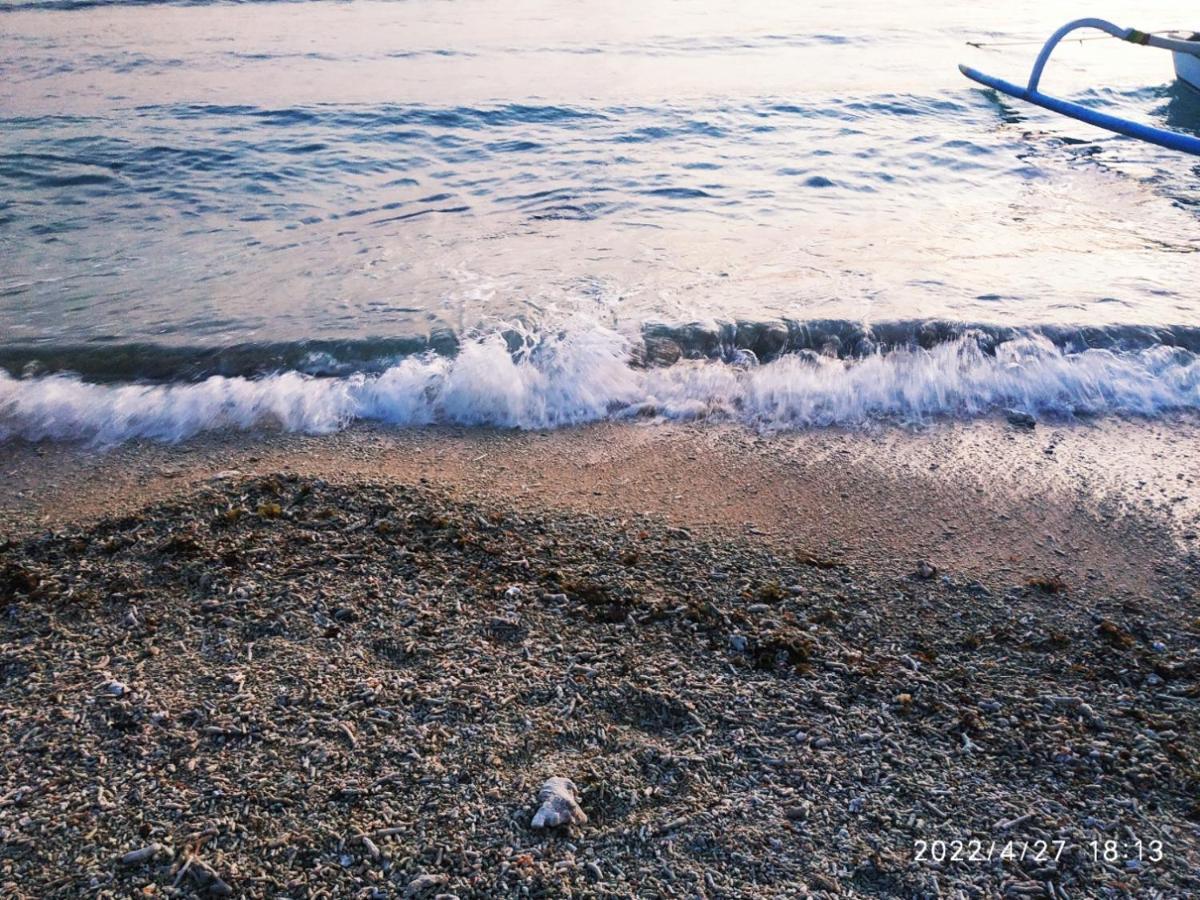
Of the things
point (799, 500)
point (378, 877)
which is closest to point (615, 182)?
point (799, 500)

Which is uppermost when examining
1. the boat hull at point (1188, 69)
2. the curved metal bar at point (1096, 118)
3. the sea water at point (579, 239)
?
the boat hull at point (1188, 69)

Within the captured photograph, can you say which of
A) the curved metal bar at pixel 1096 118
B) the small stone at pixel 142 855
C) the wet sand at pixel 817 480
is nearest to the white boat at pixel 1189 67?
the curved metal bar at pixel 1096 118

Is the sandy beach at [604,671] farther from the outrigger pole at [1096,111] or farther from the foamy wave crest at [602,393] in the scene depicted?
the outrigger pole at [1096,111]

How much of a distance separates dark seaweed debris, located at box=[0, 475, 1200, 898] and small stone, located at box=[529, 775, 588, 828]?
29 millimetres

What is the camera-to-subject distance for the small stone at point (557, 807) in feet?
7.29

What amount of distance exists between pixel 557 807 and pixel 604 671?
0.56 meters

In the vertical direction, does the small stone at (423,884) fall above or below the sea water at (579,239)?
below

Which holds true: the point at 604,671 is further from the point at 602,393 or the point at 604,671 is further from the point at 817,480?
the point at 602,393

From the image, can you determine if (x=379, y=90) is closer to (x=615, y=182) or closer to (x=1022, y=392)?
(x=615, y=182)

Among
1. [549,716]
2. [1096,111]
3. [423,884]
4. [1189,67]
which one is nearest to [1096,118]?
[1096,111]

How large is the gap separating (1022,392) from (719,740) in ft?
10.1

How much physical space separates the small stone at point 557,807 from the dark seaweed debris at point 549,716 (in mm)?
29

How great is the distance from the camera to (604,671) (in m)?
2.75

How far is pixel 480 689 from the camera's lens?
105 inches
